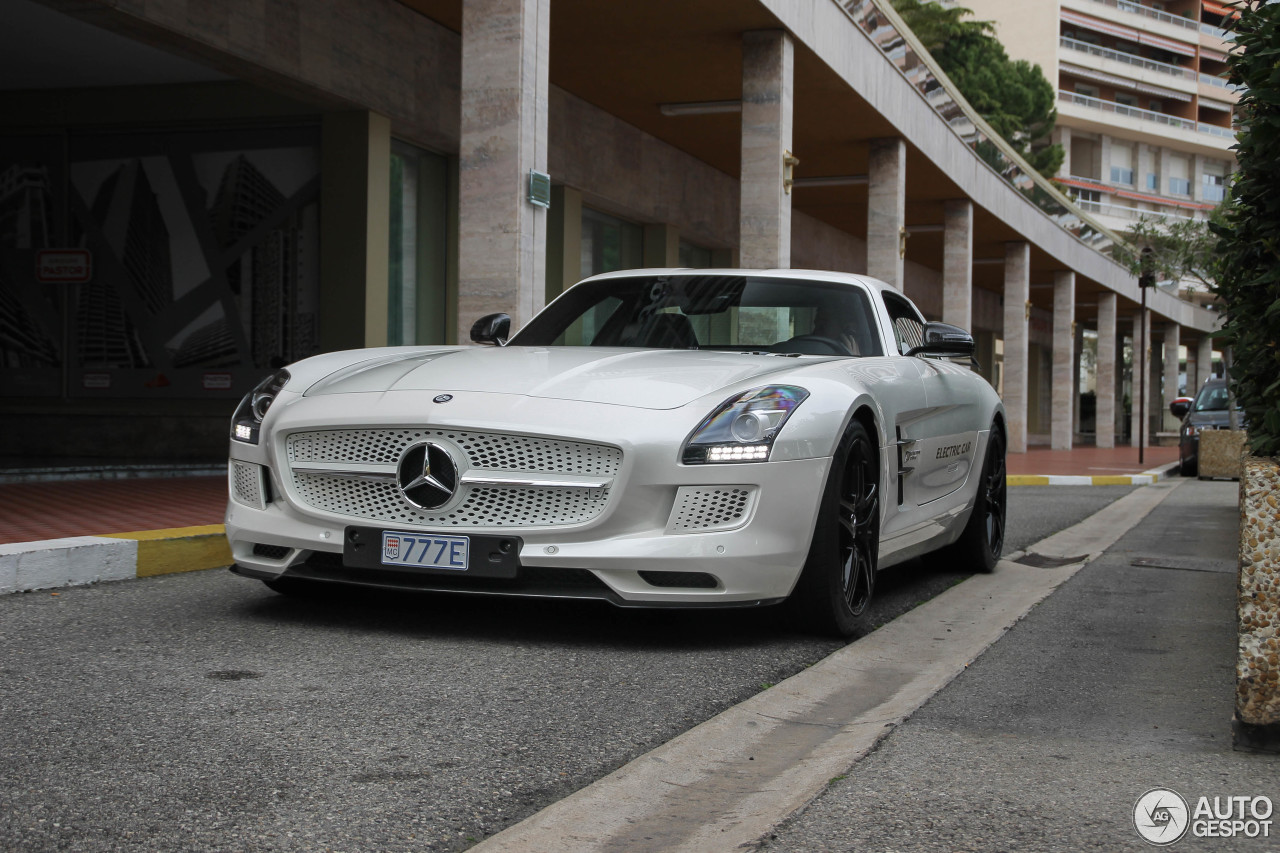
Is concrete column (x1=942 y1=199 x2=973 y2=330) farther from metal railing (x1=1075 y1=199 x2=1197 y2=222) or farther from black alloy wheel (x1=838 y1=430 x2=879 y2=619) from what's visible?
metal railing (x1=1075 y1=199 x2=1197 y2=222)

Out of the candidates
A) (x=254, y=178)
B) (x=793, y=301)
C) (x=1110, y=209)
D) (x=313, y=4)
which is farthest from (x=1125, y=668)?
(x=1110, y=209)

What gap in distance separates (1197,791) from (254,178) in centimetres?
1309

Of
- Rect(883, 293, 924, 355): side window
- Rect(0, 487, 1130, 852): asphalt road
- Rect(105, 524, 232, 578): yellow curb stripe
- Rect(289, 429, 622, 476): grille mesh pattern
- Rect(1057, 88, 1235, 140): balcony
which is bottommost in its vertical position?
Rect(0, 487, 1130, 852): asphalt road

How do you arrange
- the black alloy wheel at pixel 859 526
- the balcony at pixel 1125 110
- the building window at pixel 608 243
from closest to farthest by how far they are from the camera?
the black alloy wheel at pixel 859 526, the building window at pixel 608 243, the balcony at pixel 1125 110

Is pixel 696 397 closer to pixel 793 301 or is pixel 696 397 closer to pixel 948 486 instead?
pixel 793 301

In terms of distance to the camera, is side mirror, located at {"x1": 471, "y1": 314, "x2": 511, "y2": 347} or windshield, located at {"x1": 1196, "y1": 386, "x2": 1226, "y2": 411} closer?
side mirror, located at {"x1": 471, "y1": 314, "x2": 511, "y2": 347}

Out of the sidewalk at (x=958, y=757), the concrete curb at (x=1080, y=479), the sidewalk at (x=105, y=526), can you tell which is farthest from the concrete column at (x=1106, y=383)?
the sidewalk at (x=958, y=757)

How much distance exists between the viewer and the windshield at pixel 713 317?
542 centimetres

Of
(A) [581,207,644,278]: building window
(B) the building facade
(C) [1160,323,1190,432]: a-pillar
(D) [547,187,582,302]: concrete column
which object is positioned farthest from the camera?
(C) [1160,323,1190,432]: a-pillar

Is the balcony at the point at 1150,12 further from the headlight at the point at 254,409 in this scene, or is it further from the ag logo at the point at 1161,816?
the ag logo at the point at 1161,816

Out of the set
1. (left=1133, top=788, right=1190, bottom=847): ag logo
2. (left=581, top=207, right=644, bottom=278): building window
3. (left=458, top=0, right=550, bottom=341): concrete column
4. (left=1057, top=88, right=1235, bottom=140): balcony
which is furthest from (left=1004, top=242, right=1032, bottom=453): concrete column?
(left=1057, top=88, right=1235, bottom=140): balcony

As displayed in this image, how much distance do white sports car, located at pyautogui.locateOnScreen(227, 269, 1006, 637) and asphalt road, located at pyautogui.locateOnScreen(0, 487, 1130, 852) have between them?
236mm

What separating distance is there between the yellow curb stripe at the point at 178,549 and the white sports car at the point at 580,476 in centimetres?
125

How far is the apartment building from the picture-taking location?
72.1 meters
